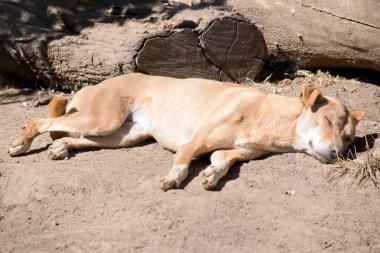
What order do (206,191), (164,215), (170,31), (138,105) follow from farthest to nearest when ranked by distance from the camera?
(170,31) → (138,105) → (206,191) → (164,215)

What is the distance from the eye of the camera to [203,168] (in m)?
5.45

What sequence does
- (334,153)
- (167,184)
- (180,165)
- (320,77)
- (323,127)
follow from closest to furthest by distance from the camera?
(167,184), (180,165), (334,153), (323,127), (320,77)

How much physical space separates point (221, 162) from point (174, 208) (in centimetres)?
74

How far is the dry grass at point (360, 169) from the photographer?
201 inches

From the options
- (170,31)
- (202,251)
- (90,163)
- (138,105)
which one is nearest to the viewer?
(202,251)

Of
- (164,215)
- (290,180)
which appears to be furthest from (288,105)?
(164,215)

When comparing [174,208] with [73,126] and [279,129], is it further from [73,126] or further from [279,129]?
[73,126]

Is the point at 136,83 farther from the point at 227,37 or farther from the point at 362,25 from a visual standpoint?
the point at 362,25

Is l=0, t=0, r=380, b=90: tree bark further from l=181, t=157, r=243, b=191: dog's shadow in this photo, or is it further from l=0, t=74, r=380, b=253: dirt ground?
l=181, t=157, r=243, b=191: dog's shadow

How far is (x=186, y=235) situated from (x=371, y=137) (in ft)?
7.79

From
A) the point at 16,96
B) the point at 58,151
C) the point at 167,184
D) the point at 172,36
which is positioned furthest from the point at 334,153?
the point at 16,96

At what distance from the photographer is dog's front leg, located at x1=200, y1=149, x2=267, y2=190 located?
4984mm

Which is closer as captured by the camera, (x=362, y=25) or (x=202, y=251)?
(x=202, y=251)

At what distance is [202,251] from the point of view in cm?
422
